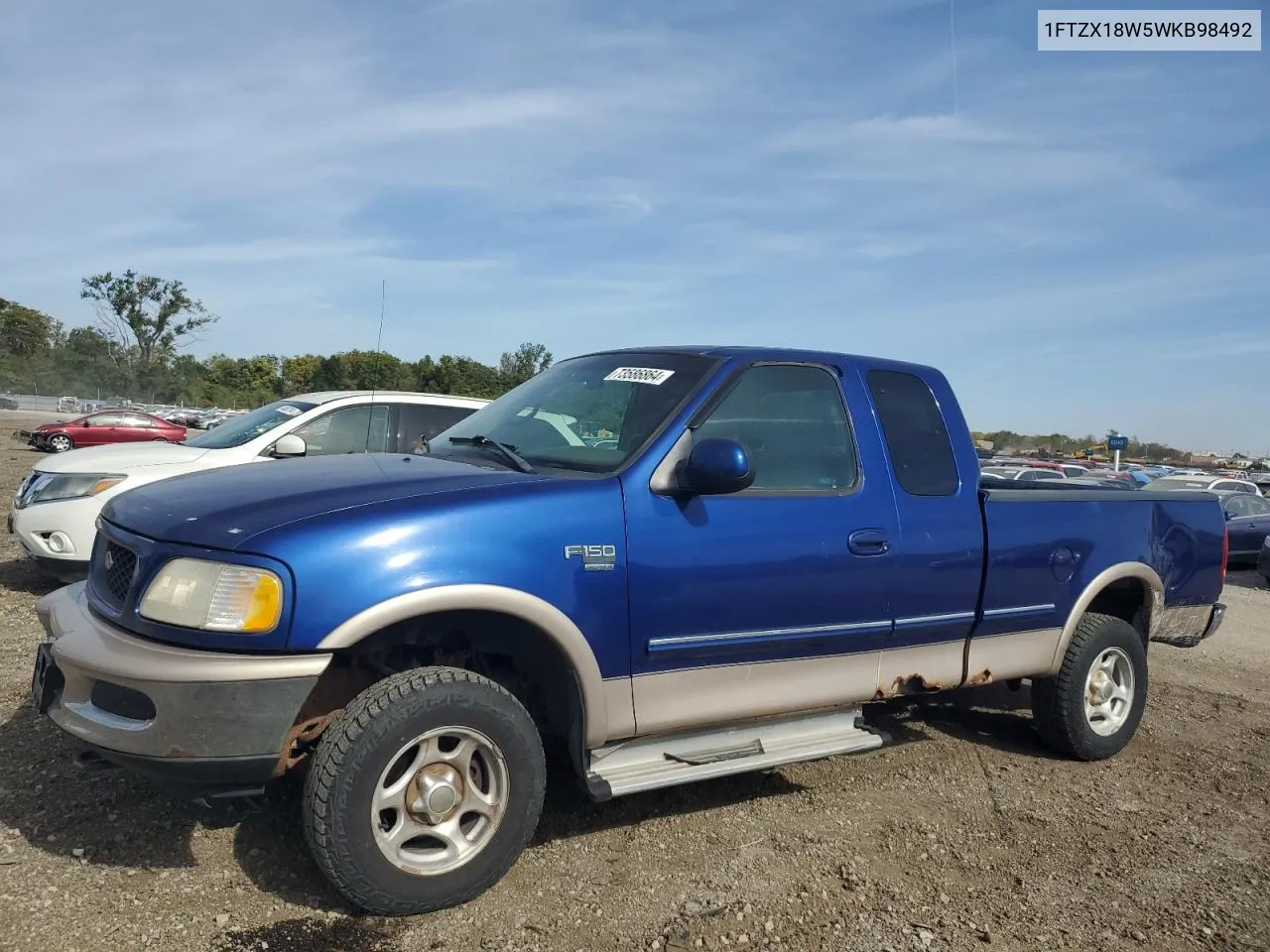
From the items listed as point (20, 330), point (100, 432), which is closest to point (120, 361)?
point (20, 330)

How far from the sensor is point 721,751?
3.67 m

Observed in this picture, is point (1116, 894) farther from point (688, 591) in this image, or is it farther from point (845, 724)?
point (688, 591)

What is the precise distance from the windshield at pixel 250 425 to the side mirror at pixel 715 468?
5.10 meters

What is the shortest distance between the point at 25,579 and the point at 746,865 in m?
6.71

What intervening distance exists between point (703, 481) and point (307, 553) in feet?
4.43

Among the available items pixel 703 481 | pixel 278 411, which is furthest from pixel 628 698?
pixel 278 411

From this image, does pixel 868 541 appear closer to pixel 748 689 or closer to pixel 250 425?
pixel 748 689

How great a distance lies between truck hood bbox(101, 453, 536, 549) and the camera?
2.94m

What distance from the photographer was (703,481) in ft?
11.2

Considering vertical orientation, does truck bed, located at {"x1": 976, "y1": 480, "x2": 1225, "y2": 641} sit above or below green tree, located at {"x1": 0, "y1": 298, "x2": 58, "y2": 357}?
below

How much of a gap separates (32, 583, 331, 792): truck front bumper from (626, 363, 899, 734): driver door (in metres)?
1.17

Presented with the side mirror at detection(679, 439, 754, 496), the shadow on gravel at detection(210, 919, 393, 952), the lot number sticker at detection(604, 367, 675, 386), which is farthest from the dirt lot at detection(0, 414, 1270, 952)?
the lot number sticker at detection(604, 367, 675, 386)

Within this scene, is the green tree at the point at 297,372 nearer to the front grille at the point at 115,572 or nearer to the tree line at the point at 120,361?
the tree line at the point at 120,361

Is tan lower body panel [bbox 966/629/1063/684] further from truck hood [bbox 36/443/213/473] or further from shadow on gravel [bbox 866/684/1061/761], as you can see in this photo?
truck hood [bbox 36/443/213/473]
